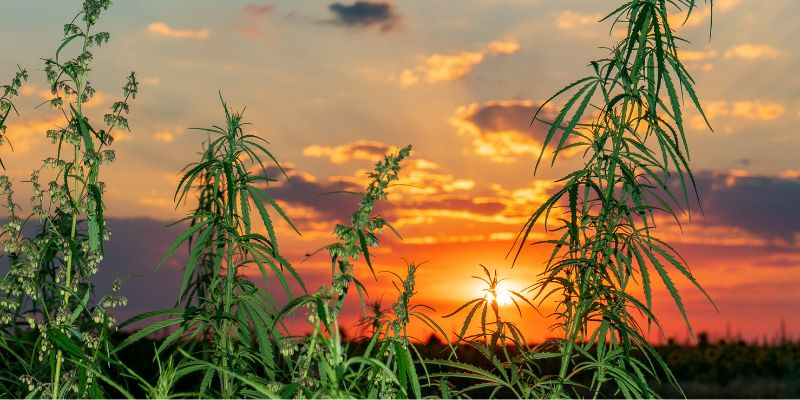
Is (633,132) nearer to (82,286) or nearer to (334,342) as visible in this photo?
(334,342)

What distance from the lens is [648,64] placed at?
399 centimetres

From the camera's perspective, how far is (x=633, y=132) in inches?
158

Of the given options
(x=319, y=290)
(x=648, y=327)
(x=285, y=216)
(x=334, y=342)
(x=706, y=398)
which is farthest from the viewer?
(x=706, y=398)

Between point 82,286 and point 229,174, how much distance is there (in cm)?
109

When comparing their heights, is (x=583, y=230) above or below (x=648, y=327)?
above

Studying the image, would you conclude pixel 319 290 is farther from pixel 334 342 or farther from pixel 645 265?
pixel 645 265

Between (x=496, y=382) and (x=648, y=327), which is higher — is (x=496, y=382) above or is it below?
below

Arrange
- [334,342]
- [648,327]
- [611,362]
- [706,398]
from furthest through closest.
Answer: [706,398] < [611,362] < [648,327] < [334,342]

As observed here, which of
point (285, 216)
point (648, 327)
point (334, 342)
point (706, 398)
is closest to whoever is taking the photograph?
point (334, 342)

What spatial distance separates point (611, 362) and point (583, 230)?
753 millimetres

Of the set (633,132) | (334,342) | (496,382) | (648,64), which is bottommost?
(496,382)

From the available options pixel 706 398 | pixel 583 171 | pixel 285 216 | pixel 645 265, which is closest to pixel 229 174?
pixel 285 216

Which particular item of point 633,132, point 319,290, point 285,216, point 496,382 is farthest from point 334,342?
point 633,132

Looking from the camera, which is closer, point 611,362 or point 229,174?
point 229,174
